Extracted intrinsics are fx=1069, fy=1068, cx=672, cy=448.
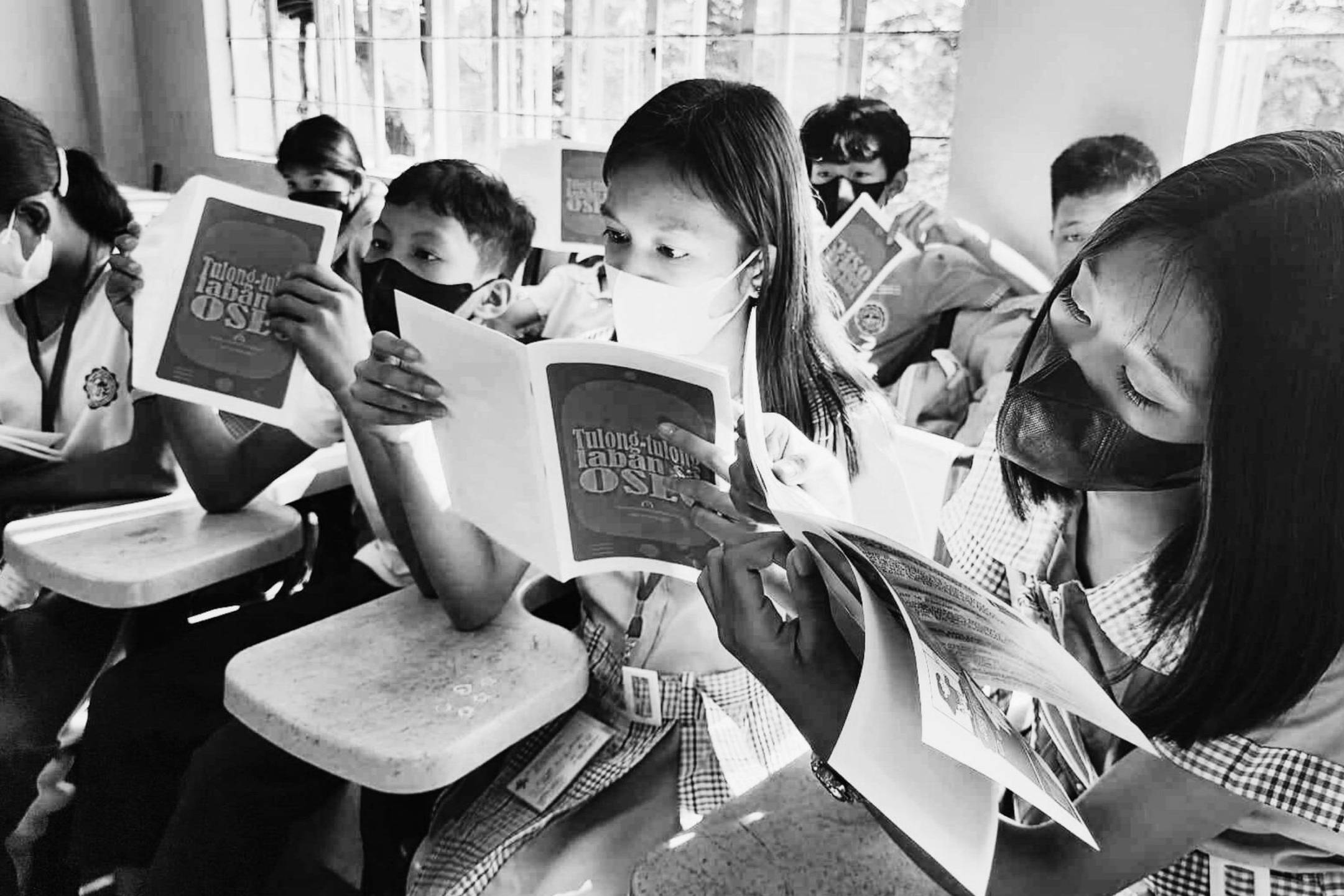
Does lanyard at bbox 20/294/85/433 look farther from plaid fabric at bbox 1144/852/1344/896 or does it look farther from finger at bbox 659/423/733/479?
plaid fabric at bbox 1144/852/1344/896

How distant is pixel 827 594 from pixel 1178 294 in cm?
36

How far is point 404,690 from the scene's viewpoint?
1211mm

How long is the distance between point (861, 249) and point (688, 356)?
126 cm

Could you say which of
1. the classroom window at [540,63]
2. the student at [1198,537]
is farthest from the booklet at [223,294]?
the classroom window at [540,63]

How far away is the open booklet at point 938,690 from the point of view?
0.68 meters

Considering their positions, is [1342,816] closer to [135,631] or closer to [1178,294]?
[1178,294]

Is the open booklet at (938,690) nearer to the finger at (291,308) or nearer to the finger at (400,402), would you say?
the finger at (400,402)

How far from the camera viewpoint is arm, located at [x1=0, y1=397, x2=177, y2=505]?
1.90 meters

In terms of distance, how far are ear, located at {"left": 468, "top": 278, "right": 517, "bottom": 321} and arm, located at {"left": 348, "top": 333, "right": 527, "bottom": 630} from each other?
57 cm

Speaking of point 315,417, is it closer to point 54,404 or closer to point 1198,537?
point 54,404

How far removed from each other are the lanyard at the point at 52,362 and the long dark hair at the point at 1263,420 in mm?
1929

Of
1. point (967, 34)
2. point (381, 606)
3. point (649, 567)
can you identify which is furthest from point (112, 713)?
point (967, 34)

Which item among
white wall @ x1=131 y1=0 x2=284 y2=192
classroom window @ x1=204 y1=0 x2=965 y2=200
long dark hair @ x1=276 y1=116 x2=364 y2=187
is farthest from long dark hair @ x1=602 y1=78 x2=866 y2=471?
white wall @ x1=131 y1=0 x2=284 y2=192

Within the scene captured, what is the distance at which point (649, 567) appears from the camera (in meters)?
1.19
